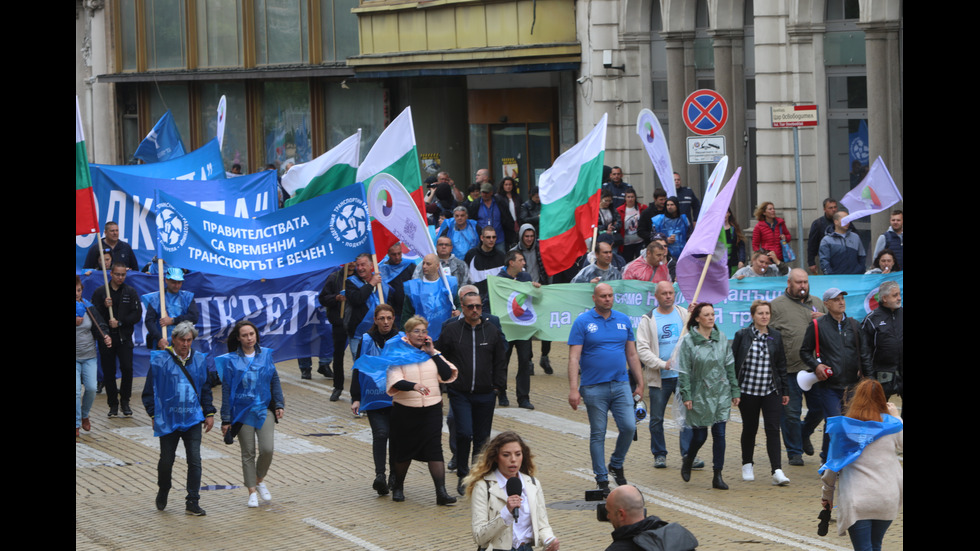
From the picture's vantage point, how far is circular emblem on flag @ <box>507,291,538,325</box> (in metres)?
16.2

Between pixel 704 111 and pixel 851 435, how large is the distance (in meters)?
10.7

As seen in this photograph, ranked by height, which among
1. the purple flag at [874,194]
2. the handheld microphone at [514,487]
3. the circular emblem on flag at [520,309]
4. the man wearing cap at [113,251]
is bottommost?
Result: the handheld microphone at [514,487]

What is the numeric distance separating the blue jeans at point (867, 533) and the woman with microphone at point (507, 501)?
1850mm

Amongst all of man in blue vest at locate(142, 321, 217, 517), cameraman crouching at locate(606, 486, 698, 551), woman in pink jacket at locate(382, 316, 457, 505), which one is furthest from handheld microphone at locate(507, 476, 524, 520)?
man in blue vest at locate(142, 321, 217, 517)

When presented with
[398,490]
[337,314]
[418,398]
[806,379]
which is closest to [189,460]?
[398,490]

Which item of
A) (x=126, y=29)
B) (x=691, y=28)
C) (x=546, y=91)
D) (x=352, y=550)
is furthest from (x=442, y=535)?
(x=126, y=29)

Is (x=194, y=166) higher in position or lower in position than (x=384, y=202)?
higher

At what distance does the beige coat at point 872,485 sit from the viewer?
8484 millimetres

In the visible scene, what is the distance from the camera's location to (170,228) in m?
15.0

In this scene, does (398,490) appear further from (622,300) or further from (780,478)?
(622,300)

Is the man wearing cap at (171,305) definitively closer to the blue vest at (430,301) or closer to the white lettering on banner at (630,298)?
the blue vest at (430,301)

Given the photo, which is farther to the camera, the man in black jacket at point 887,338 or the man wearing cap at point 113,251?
the man wearing cap at point 113,251

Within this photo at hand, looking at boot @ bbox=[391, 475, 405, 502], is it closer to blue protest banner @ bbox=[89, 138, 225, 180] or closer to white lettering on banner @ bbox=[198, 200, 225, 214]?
white lettering on banner @ bbox=[198, 200, 225, 214]

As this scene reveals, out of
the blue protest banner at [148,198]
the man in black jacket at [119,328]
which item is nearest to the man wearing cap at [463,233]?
the blue protest banner at [148,198]
